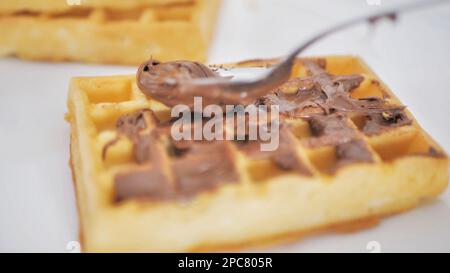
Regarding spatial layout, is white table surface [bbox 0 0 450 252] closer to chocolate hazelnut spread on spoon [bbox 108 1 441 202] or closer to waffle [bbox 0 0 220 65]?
waffle [bbox 0 0 220 65]

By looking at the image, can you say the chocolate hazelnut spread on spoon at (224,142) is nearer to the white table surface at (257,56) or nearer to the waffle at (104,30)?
the white table surface at (257,56)

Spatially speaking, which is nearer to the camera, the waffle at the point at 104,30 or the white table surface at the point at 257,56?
the white table surface at the point at 257,56

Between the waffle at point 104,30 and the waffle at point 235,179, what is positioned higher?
the waffle at point 104,30

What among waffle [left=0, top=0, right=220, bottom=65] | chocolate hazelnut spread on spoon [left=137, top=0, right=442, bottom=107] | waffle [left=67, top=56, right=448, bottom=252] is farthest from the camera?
waffle [left=0, top=0, right=220, bottom=65]

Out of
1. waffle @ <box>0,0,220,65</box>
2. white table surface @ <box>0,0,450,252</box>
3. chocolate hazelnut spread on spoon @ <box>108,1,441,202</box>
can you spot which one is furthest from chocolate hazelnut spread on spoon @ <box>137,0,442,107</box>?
waffle @ <box>0,0,220,65</box>

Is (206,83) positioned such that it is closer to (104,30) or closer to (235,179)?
(235,179)

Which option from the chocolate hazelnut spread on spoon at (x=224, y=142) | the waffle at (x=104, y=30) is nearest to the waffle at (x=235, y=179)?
the chocolate hazelnut spread on spoon at (x=224, y=142)
